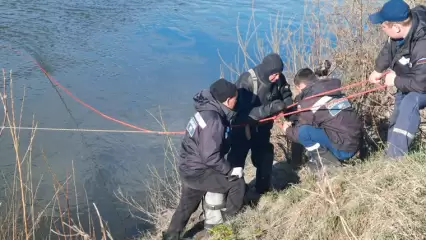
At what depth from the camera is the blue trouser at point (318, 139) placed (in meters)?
4.56

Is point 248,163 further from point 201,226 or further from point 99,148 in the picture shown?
point 99,148

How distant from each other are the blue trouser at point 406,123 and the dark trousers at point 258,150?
4.37 feet

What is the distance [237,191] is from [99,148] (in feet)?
12.6

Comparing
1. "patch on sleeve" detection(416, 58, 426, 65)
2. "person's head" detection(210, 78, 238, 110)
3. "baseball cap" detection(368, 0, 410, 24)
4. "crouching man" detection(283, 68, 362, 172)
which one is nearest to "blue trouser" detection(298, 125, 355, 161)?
"crouching man" detection(283, 68, 362, 172)

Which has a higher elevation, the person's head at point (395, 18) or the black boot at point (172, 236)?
the person's head at point (395, 18)

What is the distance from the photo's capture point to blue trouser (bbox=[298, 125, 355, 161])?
4559 millimetres

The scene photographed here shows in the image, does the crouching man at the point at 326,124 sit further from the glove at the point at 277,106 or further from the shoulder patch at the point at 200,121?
the shoulder patch at the point at 200,121

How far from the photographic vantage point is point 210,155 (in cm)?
404

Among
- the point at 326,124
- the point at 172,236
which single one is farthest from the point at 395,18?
the point at 172,236

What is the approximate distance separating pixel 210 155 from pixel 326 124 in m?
1.24

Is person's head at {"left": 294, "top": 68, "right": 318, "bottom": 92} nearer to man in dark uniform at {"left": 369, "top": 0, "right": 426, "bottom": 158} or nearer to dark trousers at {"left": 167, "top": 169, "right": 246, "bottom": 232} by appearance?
man in dark uniform at {"left": 369, "top": 0, "right": 426, "bottom": 158}

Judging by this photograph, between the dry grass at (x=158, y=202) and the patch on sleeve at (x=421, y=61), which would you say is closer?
the patch on sleeve at (x=421, y=61)

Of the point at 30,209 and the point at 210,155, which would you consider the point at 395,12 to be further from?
the point at 30,209

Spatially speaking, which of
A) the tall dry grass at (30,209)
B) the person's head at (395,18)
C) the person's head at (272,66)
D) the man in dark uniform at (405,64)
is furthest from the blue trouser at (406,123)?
the tall dry grass at (30,209)
